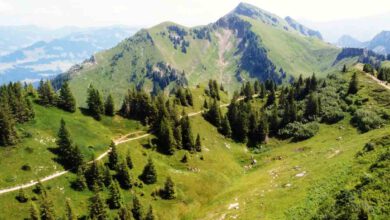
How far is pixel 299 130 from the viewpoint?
11938 centimetres

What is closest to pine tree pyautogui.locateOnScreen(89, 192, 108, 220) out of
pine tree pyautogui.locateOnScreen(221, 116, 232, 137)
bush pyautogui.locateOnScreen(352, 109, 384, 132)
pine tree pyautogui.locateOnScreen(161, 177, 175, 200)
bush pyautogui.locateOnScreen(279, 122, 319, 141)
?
pine tree pyautogui.locateOnScreen(161, 177, 175, 200)

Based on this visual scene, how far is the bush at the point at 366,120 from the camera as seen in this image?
10541 centimetres

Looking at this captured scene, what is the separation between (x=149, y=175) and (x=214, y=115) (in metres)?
53.6

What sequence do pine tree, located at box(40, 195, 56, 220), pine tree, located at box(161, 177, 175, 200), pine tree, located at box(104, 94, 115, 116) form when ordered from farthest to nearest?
pine tree, located at box(104, 94, 115, 116) < pine tree, located at box(161, 177, 175, 200) < pine tree, located at box(40, 195, 56, 220)

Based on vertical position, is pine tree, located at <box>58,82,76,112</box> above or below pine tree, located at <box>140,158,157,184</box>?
above

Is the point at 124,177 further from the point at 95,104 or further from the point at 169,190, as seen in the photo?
the point at 95,104

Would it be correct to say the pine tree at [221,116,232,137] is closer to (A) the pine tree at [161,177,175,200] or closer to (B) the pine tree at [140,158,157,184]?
(B) the pine tree at [140,158,157,184]

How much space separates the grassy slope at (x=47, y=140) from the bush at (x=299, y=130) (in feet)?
187

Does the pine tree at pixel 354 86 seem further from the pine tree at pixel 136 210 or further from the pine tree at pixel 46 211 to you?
the pine tree at pixel 46 211

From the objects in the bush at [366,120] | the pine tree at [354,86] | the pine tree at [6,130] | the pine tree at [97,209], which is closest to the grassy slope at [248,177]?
the bush at [366,120]

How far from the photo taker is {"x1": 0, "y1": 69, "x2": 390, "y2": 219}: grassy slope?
66.7m

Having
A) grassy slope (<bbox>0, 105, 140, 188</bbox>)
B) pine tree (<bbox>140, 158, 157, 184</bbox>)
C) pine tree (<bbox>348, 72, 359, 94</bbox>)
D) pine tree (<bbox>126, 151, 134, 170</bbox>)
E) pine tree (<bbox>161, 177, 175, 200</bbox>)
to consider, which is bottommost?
pine tree (<bbox>161, 177, 175, 200</bbox>)

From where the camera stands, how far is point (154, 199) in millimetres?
82375

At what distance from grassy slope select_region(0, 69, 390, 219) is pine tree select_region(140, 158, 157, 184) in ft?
6.23
